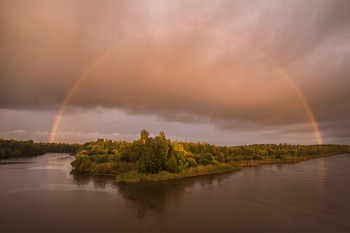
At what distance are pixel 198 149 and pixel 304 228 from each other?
73.2 metres

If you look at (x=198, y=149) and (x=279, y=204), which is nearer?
(x=279, y=204)

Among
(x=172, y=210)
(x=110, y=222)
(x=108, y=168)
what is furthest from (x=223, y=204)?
(x=108, y=168)

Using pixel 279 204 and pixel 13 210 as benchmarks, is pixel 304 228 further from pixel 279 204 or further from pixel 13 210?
pixel 13 210

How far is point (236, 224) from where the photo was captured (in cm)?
2214

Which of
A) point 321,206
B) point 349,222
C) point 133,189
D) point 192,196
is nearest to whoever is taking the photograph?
point 349,222

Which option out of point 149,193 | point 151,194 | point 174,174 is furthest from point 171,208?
point 174,174

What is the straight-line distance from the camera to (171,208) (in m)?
27.6

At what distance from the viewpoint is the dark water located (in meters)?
21.4

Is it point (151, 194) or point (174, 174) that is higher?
point (174, 174)

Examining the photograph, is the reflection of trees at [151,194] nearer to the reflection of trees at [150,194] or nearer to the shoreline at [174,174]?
the reflection of trees at [150,194]

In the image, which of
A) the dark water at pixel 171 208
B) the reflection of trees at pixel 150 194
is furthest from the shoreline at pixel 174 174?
the dark water at pixel 171 208

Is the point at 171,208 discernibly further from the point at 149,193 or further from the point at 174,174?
the point at 174,174

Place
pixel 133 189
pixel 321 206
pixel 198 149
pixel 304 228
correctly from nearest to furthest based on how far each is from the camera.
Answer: pixel 304 228 → pixel 321 206 → pixel 133 189 → pixel 198 149

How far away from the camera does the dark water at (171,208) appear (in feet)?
70.3
